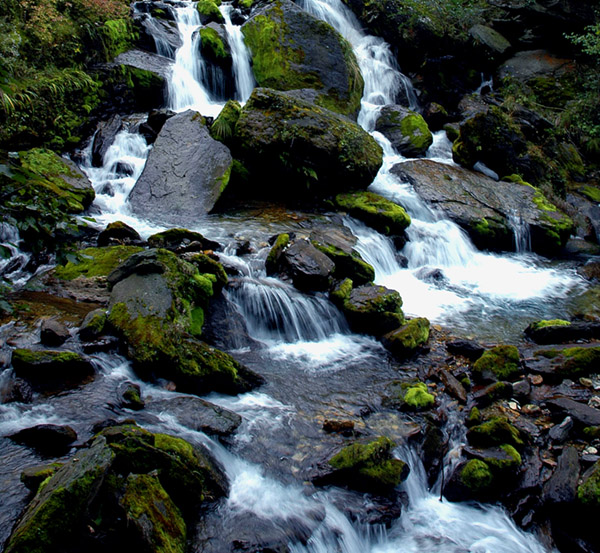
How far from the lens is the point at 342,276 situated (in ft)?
26.0

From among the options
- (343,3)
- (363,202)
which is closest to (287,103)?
(363,202)

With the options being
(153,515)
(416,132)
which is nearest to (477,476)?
(153,515)

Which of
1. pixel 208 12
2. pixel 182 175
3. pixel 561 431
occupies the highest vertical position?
pixel 208 12

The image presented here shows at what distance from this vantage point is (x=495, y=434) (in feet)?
15.3

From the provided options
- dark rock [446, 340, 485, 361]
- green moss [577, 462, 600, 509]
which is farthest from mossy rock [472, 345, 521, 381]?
green moss [577, 462, 600, 509]

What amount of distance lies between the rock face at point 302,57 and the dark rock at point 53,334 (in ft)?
34.5

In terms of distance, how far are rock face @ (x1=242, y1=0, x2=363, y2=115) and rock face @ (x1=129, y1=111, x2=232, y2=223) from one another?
4120mm

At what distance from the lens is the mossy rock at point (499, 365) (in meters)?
5.89

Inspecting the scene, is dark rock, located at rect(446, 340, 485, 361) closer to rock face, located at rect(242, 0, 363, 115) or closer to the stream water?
the stream water

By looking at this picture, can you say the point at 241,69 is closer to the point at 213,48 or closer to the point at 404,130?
the point at 213,48

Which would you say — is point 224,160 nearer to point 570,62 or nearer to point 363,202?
point 363,202

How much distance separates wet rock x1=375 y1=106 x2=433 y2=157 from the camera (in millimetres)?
14161

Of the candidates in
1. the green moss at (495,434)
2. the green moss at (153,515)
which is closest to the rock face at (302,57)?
the green moss at (495,434)

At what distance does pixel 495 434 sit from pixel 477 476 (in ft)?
1.92
